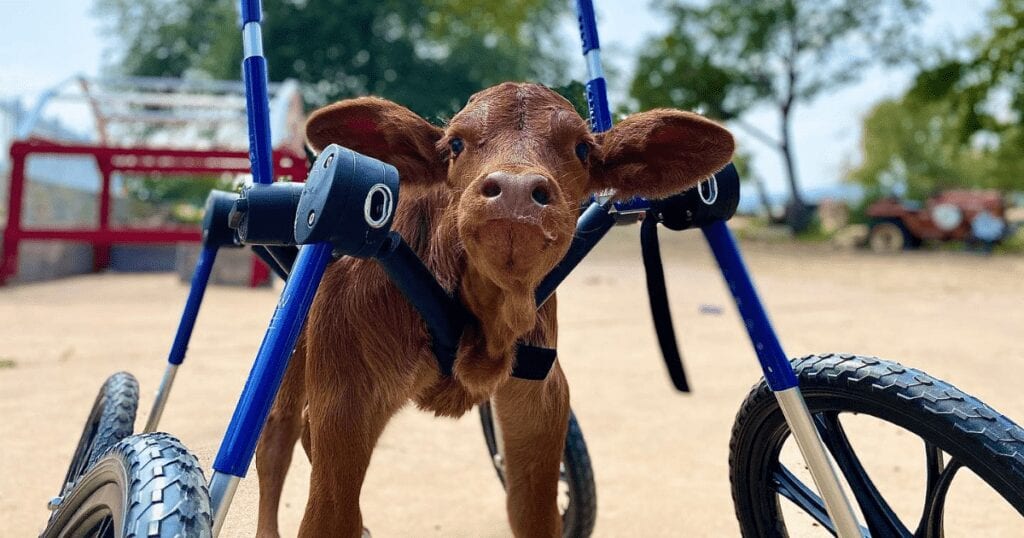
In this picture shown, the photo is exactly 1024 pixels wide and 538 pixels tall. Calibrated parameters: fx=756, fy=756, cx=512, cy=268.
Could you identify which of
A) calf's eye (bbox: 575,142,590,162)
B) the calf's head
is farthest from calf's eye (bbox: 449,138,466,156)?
calf's eye (bbox: 575,142,590,162)

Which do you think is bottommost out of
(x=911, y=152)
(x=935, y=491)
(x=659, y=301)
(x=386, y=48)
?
(x=911, y=152)

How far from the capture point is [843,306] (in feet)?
28.8

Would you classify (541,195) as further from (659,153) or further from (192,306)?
(192,306)

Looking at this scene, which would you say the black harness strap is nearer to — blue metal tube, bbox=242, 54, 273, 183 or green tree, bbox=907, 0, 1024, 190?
blue metal tube, bbox=242, 54, 273, 183

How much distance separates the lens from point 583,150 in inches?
57.4

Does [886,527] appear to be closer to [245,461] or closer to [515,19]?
[245,461]

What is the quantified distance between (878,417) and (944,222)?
18645 mm

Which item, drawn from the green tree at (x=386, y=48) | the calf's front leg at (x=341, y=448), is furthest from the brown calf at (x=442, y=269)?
the green tree at (x=386, y=48)

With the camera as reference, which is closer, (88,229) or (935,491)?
(935,491)

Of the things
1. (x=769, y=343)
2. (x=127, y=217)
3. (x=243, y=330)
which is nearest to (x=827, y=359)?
(x=769, y=343)

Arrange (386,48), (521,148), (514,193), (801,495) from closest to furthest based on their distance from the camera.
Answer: (514,193), (521,148), (801,495), (386,48)

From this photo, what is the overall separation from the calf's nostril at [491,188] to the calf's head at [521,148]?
9cm

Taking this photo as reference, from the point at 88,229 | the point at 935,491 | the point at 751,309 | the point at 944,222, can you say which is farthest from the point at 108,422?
the point at 944,222

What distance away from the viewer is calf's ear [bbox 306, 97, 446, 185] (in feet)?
4.67
